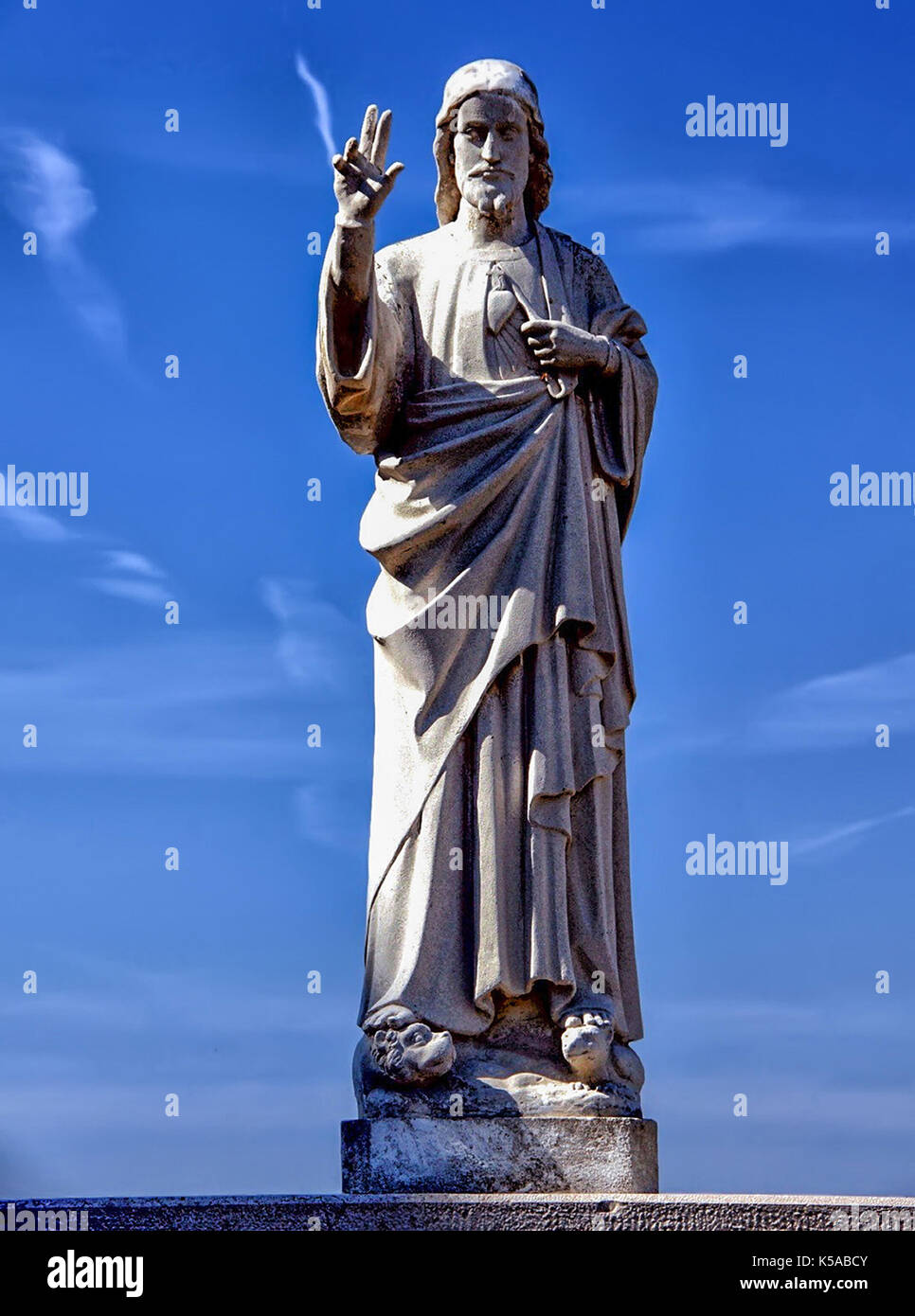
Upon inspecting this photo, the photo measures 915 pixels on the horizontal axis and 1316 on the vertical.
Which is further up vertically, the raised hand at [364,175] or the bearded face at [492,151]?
the bearded face at [492,151]

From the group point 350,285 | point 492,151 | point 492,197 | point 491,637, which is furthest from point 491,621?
point 492,151

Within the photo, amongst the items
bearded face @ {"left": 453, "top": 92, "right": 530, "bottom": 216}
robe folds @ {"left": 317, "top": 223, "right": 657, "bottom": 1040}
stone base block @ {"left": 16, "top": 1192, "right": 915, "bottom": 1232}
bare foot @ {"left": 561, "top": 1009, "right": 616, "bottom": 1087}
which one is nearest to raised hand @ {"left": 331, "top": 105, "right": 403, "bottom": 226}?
robe folds @ {"left": 317, "top": 223, "right": 657, "bottom": 1040}

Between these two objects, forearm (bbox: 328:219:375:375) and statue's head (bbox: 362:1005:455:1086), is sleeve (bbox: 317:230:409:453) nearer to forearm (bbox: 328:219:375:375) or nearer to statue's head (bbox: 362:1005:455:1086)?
forearm (bbox: 328:219:375:375)

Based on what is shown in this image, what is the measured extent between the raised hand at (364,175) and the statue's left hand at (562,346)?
1247 mm

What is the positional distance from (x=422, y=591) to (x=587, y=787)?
4.62 feet

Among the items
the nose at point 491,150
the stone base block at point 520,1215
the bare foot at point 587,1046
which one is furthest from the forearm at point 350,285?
the stone base block at point 520,1215

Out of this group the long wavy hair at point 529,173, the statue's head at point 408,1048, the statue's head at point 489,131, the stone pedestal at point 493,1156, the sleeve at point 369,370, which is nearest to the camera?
the stone pedestal at point 493,1156

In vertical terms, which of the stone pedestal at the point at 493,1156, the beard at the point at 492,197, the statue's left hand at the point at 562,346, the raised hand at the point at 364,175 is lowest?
the stone pedestal at the point at 493,1156

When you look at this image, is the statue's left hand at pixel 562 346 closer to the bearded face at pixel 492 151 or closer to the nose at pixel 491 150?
the bearded face at pixel 492 151

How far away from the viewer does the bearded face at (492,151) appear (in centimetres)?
1312

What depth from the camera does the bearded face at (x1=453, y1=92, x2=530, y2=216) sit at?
517 inches

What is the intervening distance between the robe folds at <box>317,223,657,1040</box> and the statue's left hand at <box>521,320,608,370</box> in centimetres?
11

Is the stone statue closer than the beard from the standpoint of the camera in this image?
Yes
